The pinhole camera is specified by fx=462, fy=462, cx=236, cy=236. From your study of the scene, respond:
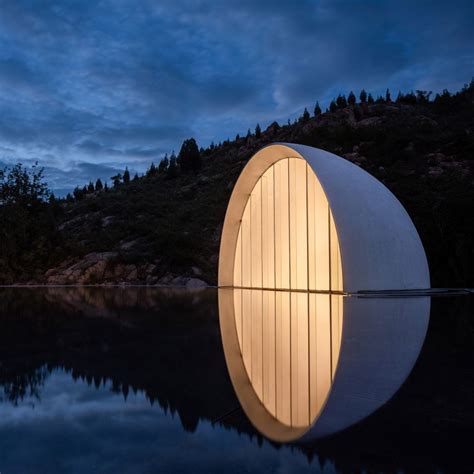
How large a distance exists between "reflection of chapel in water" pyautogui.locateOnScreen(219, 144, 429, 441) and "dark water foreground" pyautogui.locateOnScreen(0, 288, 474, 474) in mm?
204

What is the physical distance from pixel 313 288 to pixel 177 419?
12237mm

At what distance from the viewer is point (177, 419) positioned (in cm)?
285

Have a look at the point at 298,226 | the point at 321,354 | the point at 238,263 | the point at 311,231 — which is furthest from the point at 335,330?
the point at 238,263

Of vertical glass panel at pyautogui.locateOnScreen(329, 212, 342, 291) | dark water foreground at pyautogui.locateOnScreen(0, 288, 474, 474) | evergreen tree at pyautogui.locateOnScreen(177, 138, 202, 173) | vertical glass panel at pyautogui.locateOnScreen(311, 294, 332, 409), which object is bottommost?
dark water foreground at pyautogui.locateOnScreen(0, 288, 474, 474)

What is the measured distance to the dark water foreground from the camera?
7.17 ft

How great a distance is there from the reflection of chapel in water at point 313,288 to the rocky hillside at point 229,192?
17.7 feet

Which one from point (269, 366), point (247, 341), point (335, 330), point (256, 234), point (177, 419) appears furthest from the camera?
point (256, 234)

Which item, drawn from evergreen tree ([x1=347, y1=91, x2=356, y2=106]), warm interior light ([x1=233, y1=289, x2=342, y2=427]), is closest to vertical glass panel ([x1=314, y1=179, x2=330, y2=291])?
A: warm interior light ([x1=233, y1=289, x2=342, y2=427])

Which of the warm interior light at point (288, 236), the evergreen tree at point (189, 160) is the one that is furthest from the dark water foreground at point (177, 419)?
the evergreen tree at point (189, 160)

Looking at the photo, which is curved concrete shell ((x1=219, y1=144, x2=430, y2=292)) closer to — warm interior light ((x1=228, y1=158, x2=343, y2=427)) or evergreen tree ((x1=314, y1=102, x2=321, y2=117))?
warm interior light ((x1=228, y1=158, x2=343, y2=427))

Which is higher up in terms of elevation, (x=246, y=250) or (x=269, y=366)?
(x=246, y=250)

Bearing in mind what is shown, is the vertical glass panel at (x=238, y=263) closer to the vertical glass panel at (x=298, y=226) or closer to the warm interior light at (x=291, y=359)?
the vertical glass panel at (x=298, y=226)

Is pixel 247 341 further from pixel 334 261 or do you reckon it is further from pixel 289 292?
pixel 289 292

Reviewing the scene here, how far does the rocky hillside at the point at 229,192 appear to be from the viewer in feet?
65.2
